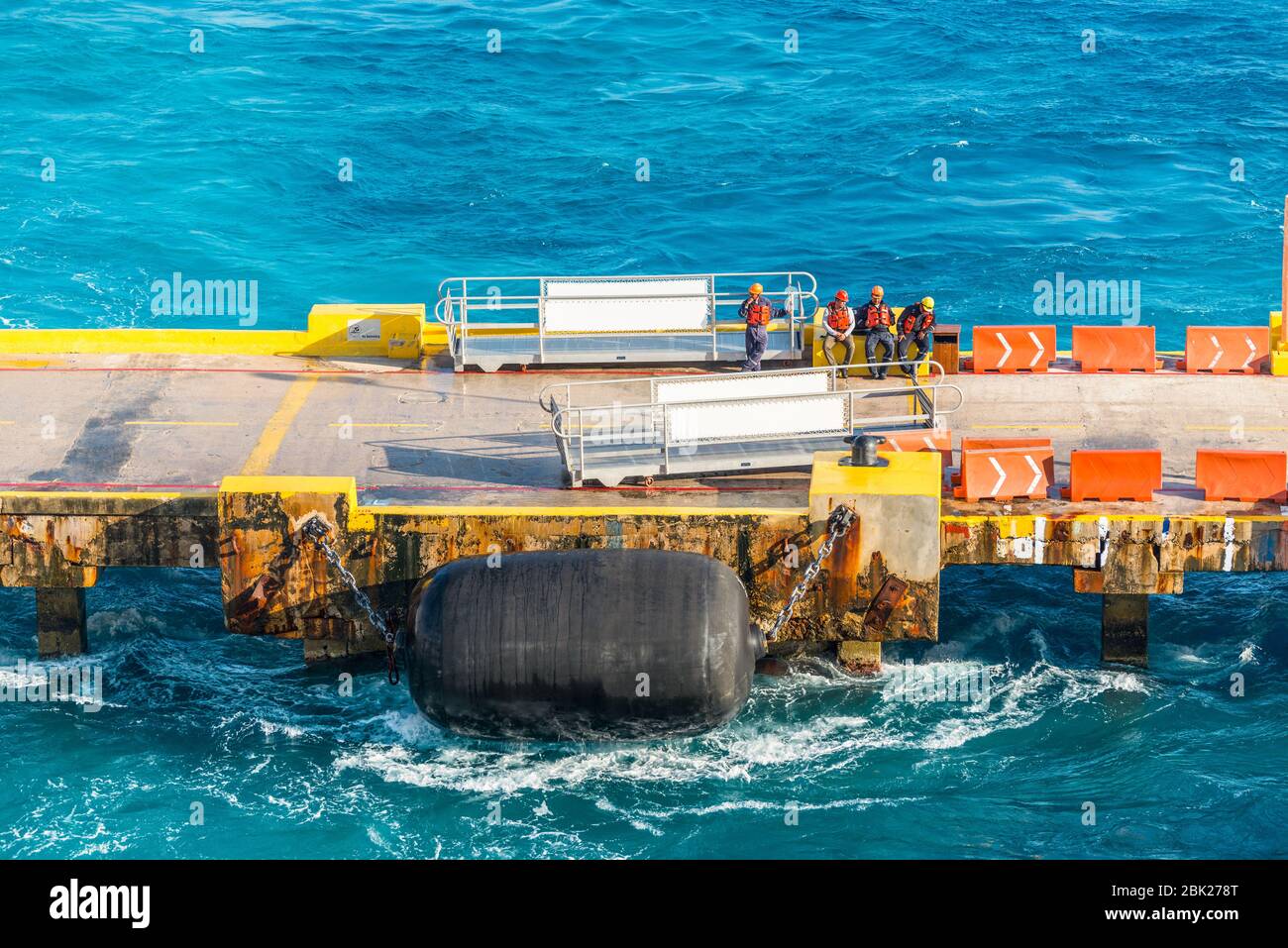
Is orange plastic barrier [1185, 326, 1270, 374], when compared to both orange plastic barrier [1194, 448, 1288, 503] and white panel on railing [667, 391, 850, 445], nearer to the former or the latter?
orange plastic barrier [1194, 448, 1288, 503]

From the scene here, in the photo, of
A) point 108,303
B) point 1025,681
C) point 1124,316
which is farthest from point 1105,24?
point 1025,681

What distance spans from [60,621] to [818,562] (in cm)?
1161

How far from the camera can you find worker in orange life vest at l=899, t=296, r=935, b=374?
1227 inches

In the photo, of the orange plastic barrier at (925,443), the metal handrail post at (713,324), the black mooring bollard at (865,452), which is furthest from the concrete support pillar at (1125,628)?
the metal handrail post at (713,324)

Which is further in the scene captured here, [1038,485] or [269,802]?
[1038,485]

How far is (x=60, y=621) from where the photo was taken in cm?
2822

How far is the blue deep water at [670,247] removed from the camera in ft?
81.6

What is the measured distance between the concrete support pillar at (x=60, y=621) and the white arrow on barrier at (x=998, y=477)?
13677 millimetres

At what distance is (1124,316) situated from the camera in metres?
42.2

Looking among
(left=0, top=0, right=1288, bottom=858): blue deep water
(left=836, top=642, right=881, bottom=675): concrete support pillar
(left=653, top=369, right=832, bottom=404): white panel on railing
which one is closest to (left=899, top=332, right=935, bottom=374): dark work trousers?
(left=653, top=369, right=832, bottom=404): white panel on railing

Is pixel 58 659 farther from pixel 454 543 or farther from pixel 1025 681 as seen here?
pixel 1025 681

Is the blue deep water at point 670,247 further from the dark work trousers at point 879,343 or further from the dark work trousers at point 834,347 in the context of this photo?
the dark work trousers at point 834,347

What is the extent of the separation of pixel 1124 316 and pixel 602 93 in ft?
64.6
